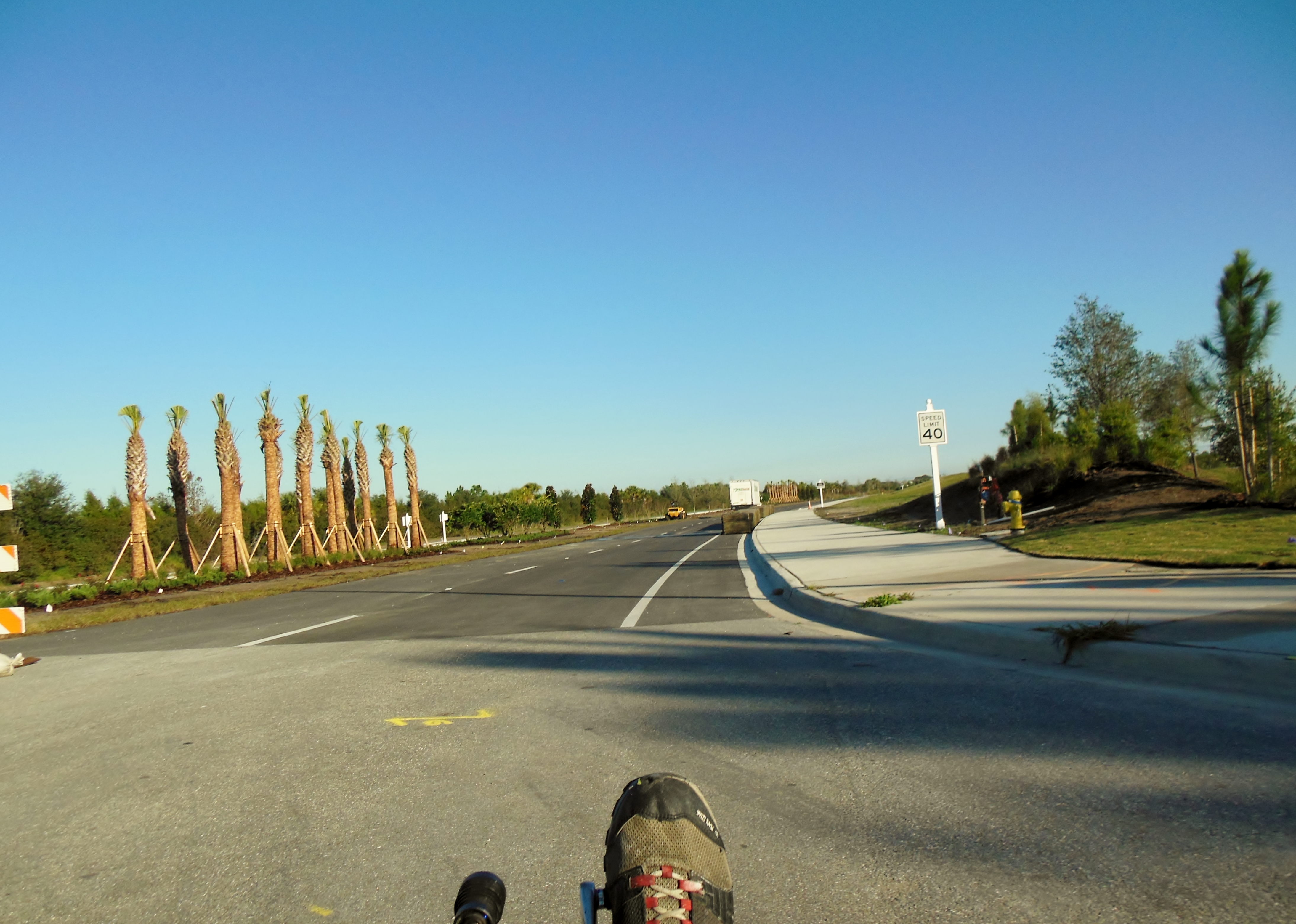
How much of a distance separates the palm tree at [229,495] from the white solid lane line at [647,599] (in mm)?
16304

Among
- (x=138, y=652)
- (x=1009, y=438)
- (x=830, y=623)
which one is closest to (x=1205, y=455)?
(x=1009, y=438)

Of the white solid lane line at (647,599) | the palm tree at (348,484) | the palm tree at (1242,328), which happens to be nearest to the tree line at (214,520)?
the palm tree at (348,484)

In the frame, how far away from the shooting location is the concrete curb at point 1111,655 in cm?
518

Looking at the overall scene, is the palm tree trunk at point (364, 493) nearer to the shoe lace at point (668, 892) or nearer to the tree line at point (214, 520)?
the tree line at point (214, 520)

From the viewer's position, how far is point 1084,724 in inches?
192

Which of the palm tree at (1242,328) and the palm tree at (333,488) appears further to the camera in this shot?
the palm tree at (333,488)

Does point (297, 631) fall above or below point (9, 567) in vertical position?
below

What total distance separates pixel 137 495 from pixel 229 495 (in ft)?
10.5

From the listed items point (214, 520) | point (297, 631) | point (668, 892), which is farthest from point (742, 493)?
point (668, 892)

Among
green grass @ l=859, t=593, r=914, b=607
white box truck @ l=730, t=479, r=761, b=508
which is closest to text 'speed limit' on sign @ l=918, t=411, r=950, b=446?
green grass @ l=859, t=593, r=914, b=607

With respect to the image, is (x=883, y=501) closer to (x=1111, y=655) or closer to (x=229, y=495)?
(x=229, y=495)

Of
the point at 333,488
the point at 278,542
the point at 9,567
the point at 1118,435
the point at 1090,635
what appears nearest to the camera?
the point at 1090,635

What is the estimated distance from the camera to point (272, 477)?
33.8 meters

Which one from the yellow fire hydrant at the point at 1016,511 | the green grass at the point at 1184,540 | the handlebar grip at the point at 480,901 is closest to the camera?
the handlebar grip at the point at 480,901
